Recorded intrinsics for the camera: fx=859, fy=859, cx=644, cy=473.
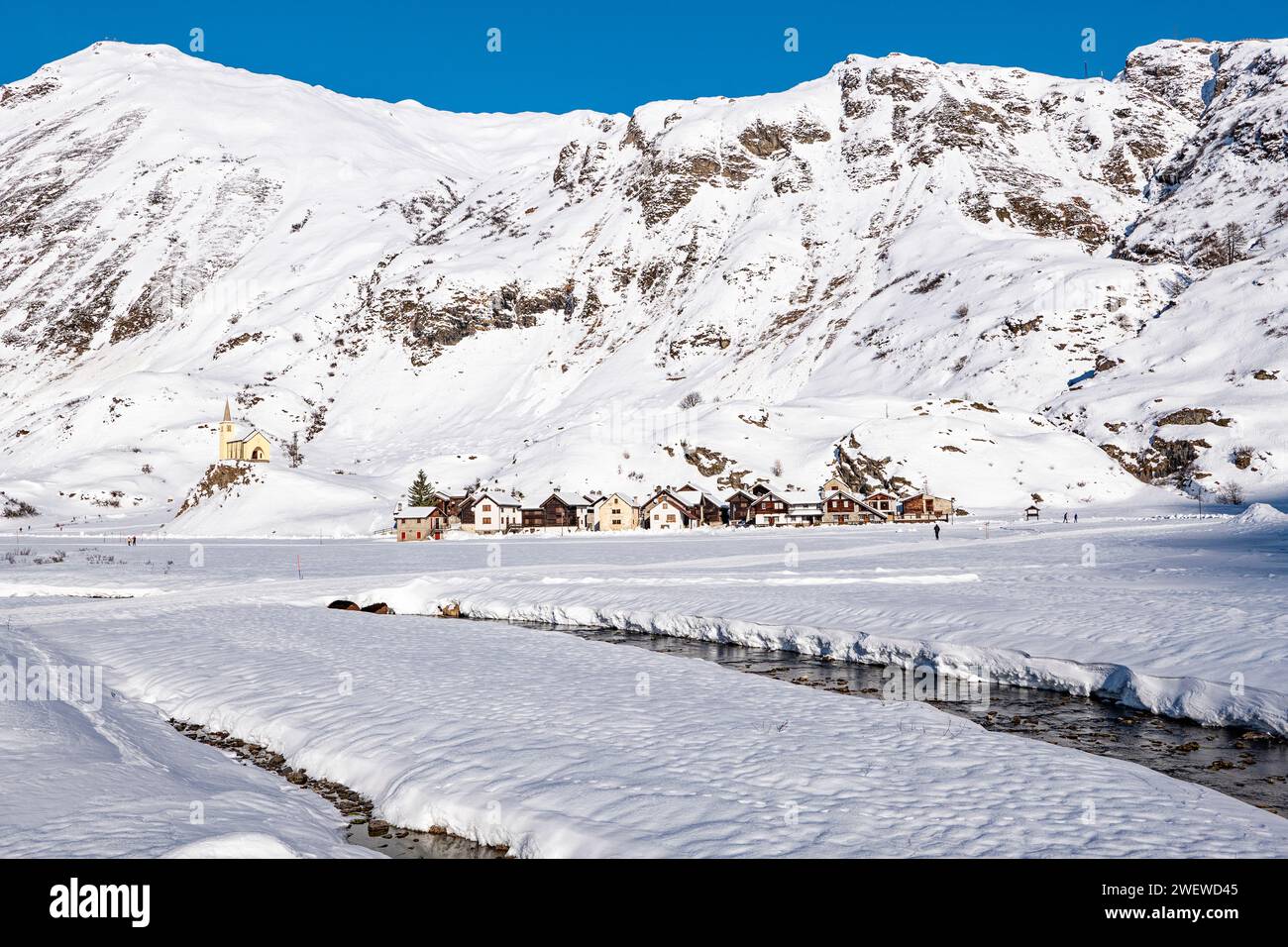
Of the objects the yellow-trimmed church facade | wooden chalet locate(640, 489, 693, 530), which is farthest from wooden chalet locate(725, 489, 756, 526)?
the yellow-trimmed church facade

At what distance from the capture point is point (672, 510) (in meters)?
105

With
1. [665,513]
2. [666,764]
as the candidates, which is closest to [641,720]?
[666,764]

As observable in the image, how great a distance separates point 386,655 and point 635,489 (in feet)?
311

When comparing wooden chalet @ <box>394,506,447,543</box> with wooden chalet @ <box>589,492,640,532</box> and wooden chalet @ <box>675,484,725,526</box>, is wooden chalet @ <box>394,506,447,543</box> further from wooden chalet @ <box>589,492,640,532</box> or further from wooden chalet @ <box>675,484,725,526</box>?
wooden chalet @ <box>675,484,725,526</box>

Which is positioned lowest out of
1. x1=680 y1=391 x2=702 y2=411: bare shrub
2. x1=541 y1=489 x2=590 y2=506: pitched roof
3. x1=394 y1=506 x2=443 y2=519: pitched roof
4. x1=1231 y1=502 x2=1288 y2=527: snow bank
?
x1=1231 y1=502 x2=1288 y2=527: snow bank

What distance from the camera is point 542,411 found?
178750 mm

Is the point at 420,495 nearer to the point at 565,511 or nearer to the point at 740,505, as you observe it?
the point at 565,511

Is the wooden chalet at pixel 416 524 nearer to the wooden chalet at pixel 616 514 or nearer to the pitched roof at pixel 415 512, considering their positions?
the pitched roof at pixel 415 512

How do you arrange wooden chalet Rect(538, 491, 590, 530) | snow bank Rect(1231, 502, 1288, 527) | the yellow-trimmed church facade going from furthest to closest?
the yellow-trimmed church facade, wooden chalet Rect(538, 491, 590, 530), snow bank Rect(1231, 502, 1288, 527)

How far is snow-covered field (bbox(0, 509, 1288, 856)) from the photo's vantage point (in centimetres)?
916

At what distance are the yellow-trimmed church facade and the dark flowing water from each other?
10277 cm

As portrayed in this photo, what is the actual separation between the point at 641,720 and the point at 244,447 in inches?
4325

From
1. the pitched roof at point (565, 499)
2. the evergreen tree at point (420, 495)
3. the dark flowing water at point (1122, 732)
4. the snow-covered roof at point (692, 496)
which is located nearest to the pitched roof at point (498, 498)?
the pitched roof at point (565, 499)
